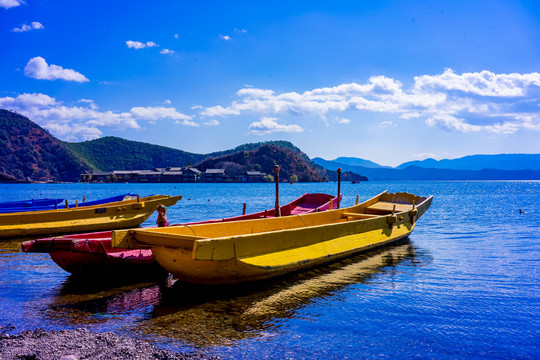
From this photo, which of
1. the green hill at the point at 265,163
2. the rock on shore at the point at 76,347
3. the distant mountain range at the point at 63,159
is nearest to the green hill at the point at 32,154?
the distant mountain range at the point at 63,159

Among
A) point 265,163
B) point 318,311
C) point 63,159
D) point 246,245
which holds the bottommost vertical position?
point 318,311

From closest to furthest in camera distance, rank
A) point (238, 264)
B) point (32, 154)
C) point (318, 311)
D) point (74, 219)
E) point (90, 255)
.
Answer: point (318, 311) < point (238, 264) < point (90, 255) < point (74, 219) < point (32, 154)

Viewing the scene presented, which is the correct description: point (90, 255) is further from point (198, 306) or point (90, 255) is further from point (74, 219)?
point (74, 219)

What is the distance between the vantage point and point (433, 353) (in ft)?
20.9

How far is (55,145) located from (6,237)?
174 meters

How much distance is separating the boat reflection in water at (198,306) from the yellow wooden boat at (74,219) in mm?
10137

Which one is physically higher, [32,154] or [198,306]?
[32,154]

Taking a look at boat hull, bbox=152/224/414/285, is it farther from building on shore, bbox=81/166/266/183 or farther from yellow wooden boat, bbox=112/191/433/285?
building on shore, bbox=81/166/266/183

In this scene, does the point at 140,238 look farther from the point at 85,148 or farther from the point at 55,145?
the point at 85,148

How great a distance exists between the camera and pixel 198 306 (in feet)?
26.4

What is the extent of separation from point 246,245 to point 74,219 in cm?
1473

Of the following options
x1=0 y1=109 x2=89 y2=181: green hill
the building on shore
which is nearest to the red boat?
the building on shore

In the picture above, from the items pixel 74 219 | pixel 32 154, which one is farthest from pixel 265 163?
pixel 74 219

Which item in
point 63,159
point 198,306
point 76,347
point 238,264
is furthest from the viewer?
point 63,159
